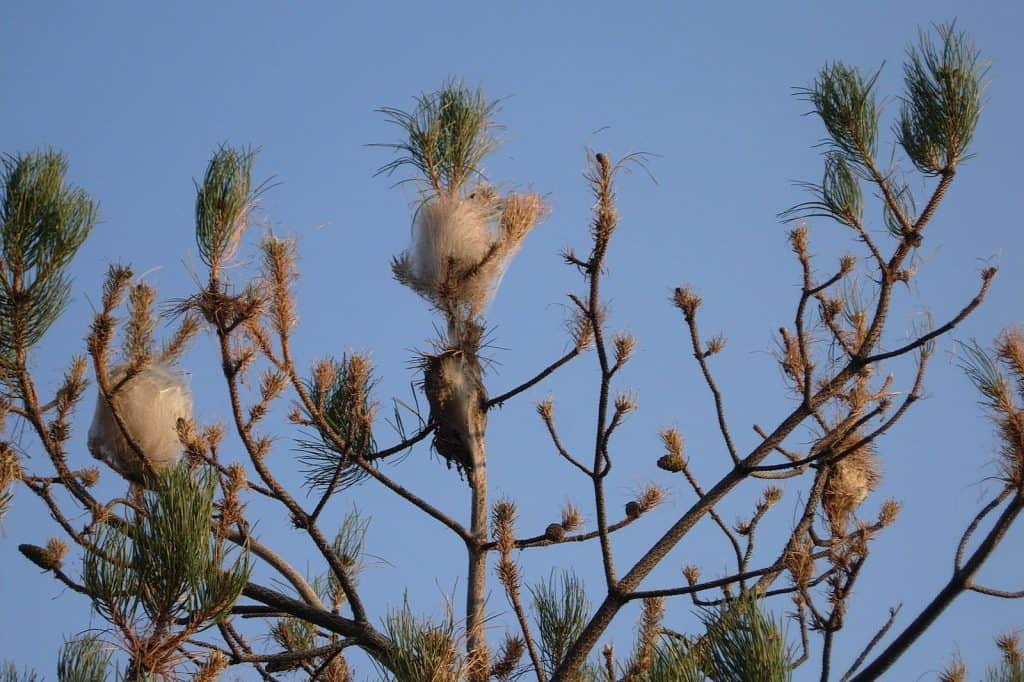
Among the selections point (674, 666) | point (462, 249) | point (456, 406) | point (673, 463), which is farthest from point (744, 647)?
point (462, 249)

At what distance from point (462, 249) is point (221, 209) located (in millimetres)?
687

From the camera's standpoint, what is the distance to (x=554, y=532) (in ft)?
9.80

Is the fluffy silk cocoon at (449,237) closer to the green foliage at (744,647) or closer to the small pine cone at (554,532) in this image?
the small pine cone at (554,532)

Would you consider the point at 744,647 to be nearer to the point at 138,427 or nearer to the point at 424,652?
the point at 424,652

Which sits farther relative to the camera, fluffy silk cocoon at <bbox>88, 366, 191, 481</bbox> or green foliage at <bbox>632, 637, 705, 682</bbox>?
fluffy silk cocoon at <bbox>88, 366, 191, 481</bbox>

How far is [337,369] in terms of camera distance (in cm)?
325

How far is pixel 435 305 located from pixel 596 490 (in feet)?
2.79

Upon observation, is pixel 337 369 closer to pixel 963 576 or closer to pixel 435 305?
pixel 435 305

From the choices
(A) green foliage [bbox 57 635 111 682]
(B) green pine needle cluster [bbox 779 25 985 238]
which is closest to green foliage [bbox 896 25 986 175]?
(B) green pine needle cluster [bbox 779 25 985 238]

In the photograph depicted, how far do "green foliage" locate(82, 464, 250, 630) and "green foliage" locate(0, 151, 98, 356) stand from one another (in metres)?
0.82

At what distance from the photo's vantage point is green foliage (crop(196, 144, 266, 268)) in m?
2.85

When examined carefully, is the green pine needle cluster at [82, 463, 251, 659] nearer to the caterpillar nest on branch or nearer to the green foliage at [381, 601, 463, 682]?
the green foliage at [381, 601, 463, 682]

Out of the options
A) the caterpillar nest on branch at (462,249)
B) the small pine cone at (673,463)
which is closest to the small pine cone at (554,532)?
the small pine cone at (673,463)

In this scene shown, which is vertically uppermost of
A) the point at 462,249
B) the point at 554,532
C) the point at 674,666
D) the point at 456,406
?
the point at 462,249
